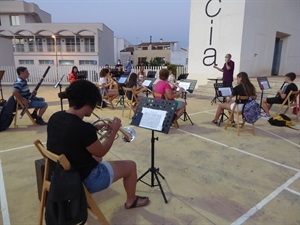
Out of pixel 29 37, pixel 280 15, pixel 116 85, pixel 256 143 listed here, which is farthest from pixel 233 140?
pixel 29 37

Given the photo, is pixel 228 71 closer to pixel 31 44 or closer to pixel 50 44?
pixel 50 44

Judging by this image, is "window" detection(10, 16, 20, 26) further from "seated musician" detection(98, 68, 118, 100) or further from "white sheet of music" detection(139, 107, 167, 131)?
"white sheet of music" detection(139, 107, 167, 131)

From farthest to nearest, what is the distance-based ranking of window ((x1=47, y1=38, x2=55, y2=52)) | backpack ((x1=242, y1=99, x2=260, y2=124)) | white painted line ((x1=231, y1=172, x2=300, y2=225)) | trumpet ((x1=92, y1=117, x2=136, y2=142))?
window ((x1=47, y1=38, x2=55, y2=52)) → backpack ((x1=242, y1=99, x2=260, y2=124)) → white painted line ((x1=231, y1=172, x2=300, y2=225)) → trumpet ((x1=92, y1=117, x2=136, y2=142))

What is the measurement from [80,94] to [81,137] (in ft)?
1.09

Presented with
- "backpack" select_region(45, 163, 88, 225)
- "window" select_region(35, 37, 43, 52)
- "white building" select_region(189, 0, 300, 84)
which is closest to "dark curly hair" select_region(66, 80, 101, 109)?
"backpack" select_region(45, 163, 88, 225)

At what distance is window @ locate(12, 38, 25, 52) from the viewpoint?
2716 cm

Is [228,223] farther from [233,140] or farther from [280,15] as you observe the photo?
[280,15]

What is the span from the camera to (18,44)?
27203 millimetres

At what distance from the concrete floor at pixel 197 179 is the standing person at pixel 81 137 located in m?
0.59

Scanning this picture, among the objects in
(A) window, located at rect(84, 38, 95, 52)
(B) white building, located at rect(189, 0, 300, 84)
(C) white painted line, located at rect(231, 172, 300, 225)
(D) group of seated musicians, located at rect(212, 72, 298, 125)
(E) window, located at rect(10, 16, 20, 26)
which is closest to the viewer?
(C) white painted line, located at rect(231, 172, 300, 225)

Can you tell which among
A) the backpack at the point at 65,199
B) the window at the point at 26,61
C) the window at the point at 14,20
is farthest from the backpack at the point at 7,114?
the window at the point at 14,20

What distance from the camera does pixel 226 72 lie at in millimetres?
7684

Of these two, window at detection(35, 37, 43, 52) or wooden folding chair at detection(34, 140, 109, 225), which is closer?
wooden folding chair at detection(34, 140, 109, 225)

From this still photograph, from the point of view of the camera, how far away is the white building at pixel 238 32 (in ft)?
34.5
